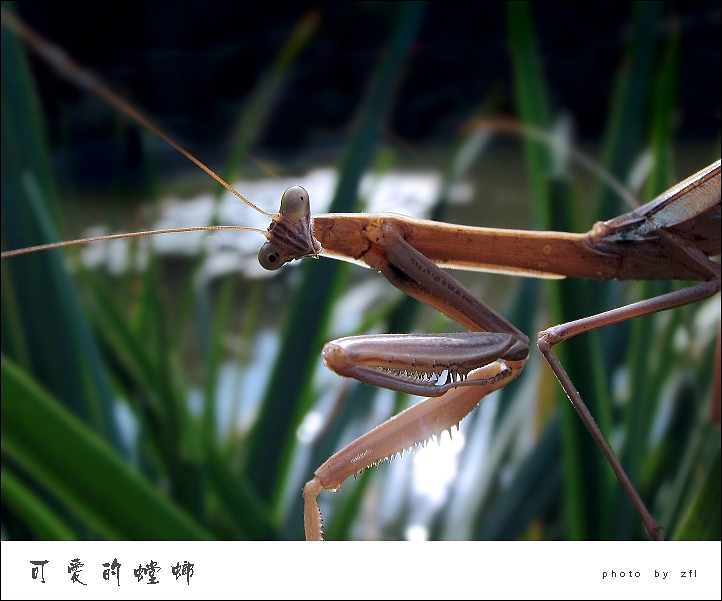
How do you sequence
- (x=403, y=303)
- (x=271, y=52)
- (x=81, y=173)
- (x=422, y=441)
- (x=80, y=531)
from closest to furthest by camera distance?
(x=422, y=441) → (x=80, y=531) → (x=403, y=303) → (x=81, y=173) → (x=271, y=52)

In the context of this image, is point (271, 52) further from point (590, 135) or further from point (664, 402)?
point (664, 402)

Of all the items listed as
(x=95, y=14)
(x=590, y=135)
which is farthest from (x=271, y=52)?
(x=590, y=135)

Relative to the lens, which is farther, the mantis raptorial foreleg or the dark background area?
the dark background area

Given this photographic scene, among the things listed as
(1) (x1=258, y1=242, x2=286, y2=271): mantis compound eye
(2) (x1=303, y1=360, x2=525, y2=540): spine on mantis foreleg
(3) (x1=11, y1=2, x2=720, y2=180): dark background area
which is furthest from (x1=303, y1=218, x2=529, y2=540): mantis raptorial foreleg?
(3) (x1=11, y1=2, x2=720, y2=180): dark background area

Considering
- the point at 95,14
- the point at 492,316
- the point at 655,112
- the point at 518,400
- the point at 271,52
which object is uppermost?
the point at 271,52

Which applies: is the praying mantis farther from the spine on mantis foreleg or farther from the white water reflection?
the white water reflection

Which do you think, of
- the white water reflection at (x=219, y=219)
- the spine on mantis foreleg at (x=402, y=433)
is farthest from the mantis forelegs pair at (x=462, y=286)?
the white water reflection at (x=219, y=219)
